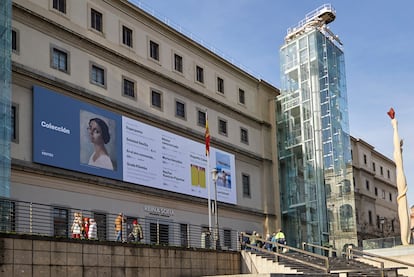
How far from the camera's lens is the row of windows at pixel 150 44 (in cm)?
3203

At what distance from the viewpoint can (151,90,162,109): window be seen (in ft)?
123

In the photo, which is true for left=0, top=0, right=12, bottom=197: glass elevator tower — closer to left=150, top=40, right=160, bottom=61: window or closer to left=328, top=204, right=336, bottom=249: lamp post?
left=150, top=40, right=160, bottom=61: window

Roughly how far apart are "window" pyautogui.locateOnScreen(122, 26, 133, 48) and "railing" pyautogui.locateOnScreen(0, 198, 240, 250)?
1012cm

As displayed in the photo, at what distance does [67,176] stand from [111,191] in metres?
3.41

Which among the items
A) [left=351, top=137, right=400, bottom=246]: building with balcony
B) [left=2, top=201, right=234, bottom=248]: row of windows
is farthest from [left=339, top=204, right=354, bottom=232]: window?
[left=351, top=137, right=400, bottom=246]: building with balcony

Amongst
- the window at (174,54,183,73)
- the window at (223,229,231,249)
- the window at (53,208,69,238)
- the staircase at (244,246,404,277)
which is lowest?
the staircase at (244,246,404,277)

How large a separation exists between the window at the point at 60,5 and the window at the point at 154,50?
24.2 ft

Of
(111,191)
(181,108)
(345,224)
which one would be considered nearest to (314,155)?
(345,224)

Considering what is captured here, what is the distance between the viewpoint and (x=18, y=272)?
1817 cm

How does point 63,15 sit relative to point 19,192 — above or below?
above

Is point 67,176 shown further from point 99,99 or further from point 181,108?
point 181,108

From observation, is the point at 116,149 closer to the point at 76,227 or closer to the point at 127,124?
the point at 127,124

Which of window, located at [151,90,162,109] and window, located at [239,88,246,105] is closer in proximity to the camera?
window, located at [151,90,162,109]

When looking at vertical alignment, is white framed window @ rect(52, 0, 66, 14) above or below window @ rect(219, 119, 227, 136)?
above
